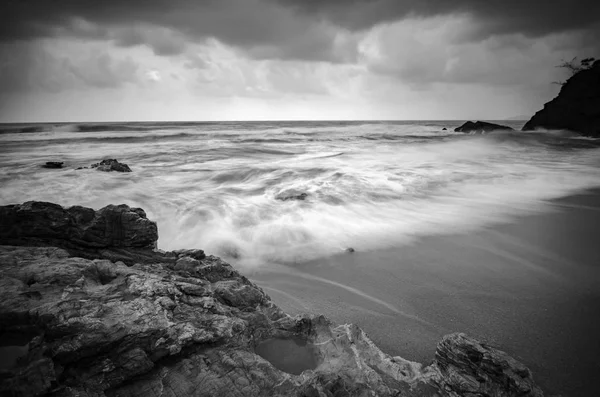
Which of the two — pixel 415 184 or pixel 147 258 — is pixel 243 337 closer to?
pixel 147 258

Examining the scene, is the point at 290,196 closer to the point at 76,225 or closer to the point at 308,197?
the point at 308,197

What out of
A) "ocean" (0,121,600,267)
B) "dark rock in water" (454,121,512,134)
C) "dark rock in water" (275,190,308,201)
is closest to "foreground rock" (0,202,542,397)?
"ocean" (0,121,600,267)

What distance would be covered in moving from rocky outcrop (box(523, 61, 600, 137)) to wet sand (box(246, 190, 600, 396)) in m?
30.8

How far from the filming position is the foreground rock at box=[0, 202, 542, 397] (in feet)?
6.57

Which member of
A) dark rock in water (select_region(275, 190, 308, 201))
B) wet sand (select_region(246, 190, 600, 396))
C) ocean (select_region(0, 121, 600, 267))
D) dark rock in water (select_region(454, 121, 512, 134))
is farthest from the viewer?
dark rock in water (select_region(454, 121, 512, 134))

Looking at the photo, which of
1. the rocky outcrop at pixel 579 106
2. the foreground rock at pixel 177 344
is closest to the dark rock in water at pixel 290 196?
the foreground rock at pixel 177 344

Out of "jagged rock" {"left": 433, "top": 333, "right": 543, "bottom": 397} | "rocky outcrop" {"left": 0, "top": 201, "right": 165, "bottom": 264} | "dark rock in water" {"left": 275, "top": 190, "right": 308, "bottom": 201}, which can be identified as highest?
"rocky outcrop" {"left": 0, "top": 201, "right": 165, "bottom": 264}

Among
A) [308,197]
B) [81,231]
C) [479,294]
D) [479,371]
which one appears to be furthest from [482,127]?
[81,231]

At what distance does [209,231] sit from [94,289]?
13.6ft

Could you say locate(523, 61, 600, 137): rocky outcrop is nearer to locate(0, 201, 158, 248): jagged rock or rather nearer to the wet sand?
the wet sand

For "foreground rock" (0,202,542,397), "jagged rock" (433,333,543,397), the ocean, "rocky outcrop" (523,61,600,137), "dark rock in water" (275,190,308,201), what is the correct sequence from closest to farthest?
"foreground rock" (0,202,542,397) < "jagged rock" (433,333,543,397) < the ocean < "dark rock in water" (275,190,308,201) < "rocky outcrop" (523,61,600,137)

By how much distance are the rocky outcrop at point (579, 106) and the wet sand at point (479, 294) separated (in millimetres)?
30799

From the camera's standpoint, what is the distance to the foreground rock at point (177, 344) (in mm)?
2004

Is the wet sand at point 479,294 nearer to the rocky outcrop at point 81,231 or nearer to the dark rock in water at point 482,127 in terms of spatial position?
the rocky outcrop at point 81,231
